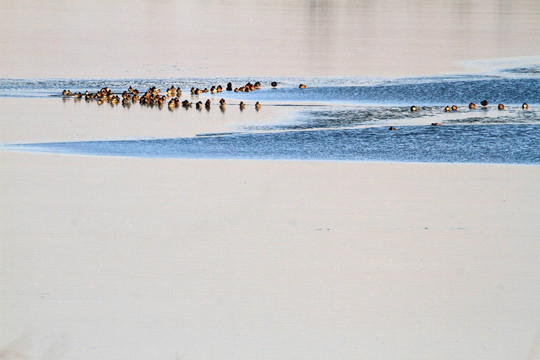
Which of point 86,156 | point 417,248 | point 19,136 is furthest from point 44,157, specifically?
point 417,248

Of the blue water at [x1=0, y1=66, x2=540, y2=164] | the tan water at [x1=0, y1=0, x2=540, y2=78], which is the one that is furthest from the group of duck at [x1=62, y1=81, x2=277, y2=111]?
the tan water at [x1=0, y1=0, x2=540, y2=78]

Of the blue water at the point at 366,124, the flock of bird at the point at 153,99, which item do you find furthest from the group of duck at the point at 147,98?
the blue water at the point at 366,124

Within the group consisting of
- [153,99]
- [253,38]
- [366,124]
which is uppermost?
[253,38]

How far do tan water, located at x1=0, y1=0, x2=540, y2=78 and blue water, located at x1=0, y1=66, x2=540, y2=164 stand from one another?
6.97 feet

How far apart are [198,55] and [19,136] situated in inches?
563

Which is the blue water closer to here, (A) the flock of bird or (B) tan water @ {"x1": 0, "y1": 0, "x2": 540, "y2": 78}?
(A) the flock of bird

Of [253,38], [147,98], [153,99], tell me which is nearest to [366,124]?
[153,99]

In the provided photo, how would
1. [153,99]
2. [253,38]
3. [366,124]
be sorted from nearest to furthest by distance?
[366,124], [153,99], [253,38]

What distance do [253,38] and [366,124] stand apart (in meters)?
19.5

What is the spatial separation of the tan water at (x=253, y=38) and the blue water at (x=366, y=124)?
2.13 m

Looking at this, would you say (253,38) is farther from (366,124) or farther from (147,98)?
(366,124)

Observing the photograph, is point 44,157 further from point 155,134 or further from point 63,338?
point 63,338

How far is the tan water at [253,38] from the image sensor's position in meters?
27.2

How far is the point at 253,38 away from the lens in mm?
36969
